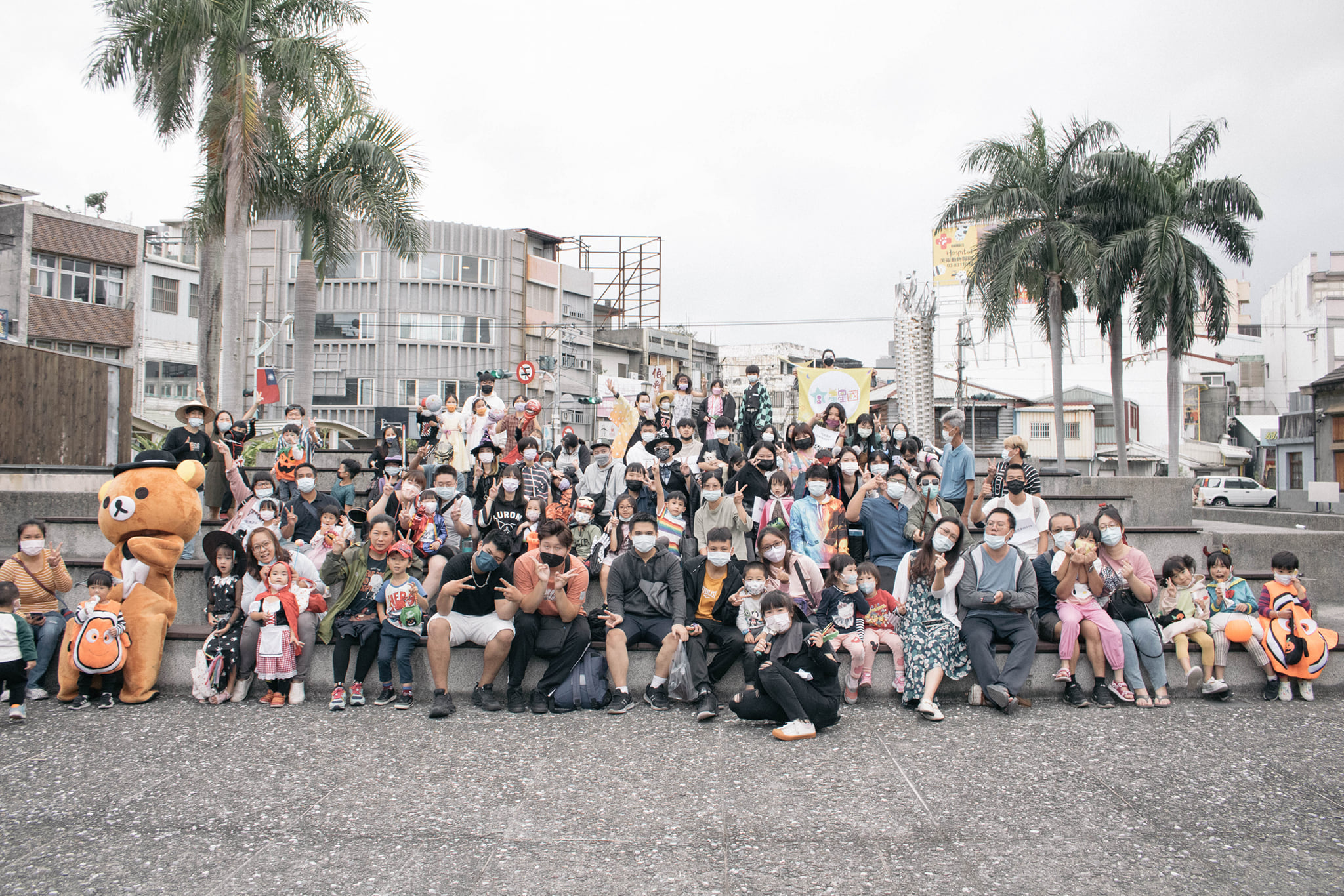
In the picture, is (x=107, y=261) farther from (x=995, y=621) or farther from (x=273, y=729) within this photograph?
(x=995, y=621)

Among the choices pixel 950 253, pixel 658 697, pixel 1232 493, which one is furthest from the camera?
Answer: pixel 950 253

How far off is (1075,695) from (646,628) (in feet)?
11.5

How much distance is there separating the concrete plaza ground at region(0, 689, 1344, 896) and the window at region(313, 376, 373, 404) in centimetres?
4825

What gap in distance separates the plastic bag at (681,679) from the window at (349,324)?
166ft

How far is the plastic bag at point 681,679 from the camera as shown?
23.9ft

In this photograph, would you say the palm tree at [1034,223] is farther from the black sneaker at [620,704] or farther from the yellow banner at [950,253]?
the yellow banner at [950,253]

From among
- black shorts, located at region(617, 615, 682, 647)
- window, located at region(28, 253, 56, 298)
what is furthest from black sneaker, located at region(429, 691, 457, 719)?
window, located at region(28, 253, 56, 298)

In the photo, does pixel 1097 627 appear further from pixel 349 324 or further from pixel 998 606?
pixel 349 324

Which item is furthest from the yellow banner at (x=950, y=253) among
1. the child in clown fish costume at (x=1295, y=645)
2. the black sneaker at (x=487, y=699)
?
the black sneaker at (x=487, y=699)

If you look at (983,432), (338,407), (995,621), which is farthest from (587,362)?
(995,621)

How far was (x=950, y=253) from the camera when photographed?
194 feet

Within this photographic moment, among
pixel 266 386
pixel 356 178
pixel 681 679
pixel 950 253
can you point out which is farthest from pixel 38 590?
pixel 950 253

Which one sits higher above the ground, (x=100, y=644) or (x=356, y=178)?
(x=356, y=178)

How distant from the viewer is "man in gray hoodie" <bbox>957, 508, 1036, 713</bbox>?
7.20 m
